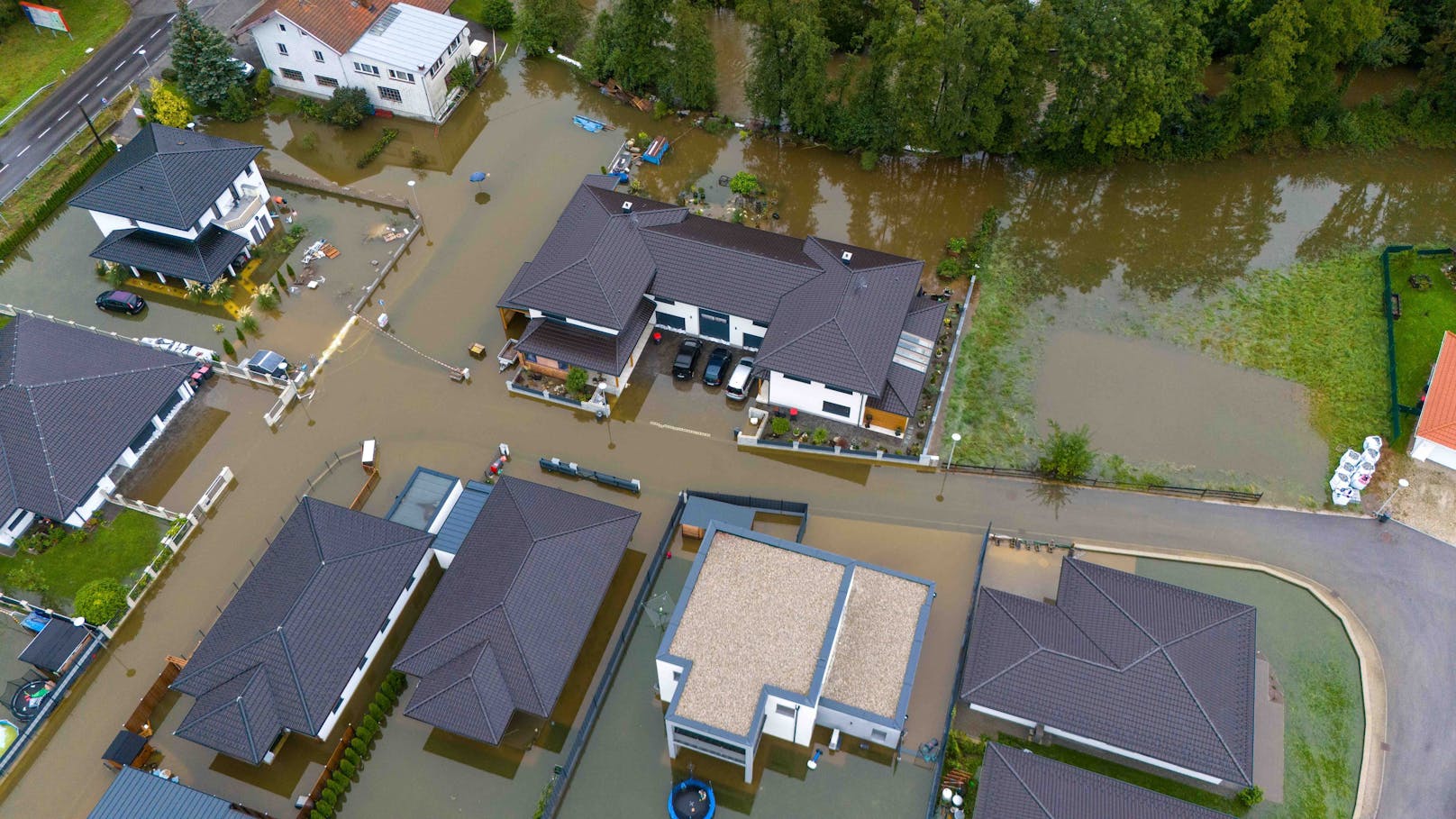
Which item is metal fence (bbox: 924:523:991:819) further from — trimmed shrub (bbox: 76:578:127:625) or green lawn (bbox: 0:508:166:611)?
green lawn (bbox: 0:508:166:611)

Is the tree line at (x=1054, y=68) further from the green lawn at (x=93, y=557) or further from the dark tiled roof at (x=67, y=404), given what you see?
the green lawn at (x=93, y=557)

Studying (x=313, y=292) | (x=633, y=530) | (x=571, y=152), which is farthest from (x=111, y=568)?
(x=571, y=152)

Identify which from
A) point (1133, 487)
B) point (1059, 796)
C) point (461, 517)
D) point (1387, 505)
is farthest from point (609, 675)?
point (1387, 505)

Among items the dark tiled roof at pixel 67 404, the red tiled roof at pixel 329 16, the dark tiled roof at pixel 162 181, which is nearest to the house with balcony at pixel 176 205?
the dark tiled roof at pixel 162 181

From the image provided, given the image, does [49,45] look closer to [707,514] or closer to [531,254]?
[531,254]

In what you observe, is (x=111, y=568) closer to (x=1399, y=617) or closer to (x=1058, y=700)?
(x=1058, y=700)

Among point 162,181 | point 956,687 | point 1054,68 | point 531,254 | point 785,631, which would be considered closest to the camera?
point 785,631
